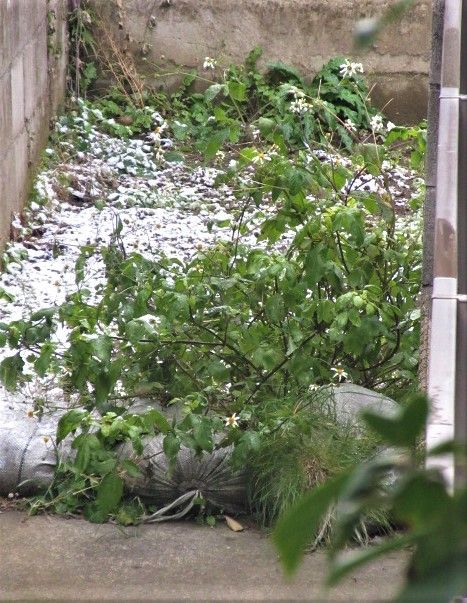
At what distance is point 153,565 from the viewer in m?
3.26

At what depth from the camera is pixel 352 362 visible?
4.07 meters

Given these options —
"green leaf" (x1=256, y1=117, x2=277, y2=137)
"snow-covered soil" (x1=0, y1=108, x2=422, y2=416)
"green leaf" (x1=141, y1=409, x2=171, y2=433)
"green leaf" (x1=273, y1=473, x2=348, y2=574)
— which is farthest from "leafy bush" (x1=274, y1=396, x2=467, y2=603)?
"snow-covered soil" (x1=0, y1=108, x2=422, y2=416)

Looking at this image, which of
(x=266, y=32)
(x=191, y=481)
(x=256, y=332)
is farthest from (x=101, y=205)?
(x=266, y=32)

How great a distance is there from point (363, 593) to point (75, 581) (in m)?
0.84

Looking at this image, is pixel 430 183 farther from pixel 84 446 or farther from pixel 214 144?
pixel 84 446

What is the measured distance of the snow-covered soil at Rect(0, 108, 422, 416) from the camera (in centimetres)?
570

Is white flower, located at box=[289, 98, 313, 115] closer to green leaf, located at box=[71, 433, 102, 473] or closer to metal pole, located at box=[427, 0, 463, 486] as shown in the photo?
metal pole, located at box=[427, 0, 463, 486]

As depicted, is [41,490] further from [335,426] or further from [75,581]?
[335,426]

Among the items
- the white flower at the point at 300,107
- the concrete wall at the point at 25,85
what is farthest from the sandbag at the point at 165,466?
the concrete wall at the point at 25,85

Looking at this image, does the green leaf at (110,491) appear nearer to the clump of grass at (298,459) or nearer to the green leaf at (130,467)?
the green leaf at (130,467)

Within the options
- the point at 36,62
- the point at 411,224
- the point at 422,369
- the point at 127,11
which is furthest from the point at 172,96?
the point at 422,369

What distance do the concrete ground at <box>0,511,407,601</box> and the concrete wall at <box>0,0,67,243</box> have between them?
270 cm

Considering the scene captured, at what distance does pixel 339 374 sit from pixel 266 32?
5158mm

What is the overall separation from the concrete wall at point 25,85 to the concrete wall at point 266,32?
2.15 feet
